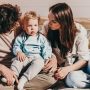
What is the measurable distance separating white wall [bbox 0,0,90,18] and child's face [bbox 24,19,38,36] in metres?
0.48

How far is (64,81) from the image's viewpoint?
6.04 ft

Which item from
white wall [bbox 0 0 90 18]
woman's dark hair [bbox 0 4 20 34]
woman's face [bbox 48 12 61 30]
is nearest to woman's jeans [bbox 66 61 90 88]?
woman's face [bbox 48 12 61 30]

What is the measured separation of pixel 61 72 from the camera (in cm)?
179

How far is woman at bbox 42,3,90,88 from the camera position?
1843mm

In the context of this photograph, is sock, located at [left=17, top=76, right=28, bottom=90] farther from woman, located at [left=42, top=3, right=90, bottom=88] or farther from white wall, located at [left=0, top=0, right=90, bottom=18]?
white wall, located at [left=0, top=0, right=90, bottom=18]

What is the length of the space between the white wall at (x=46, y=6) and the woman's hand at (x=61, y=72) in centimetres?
60

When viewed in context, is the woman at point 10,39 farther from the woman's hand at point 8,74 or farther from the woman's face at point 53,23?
the woman's face at point 53,23

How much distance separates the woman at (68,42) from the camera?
1843 millimetres

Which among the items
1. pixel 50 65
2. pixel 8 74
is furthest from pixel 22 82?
pixel 50 65

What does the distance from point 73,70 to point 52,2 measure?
2.09ft

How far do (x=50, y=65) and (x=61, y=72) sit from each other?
0.25 ft

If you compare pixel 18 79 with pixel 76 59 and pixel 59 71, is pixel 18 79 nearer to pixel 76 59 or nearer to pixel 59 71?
pixel 59 71

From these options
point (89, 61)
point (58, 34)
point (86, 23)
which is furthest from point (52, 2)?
point (89, 61)

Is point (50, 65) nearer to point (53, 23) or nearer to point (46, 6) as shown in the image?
point (53, 23)
